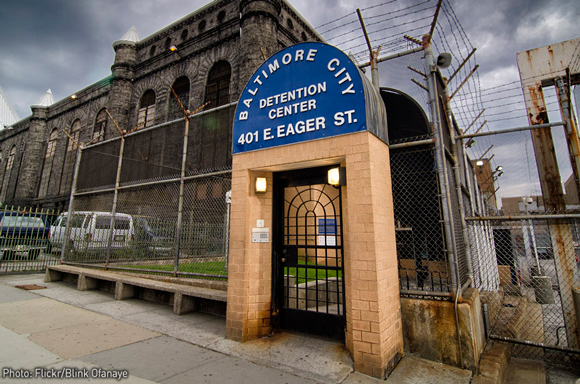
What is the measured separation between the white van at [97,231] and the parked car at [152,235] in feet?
1.16

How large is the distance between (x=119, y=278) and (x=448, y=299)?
6757 mm

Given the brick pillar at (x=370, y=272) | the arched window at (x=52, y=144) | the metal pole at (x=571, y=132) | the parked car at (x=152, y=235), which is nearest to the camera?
the brick pillar at (x=370, y=272)

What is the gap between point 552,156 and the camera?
14.6 feet

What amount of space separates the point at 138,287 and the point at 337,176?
5.82m

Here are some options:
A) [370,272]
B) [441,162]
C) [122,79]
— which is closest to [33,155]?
[122,79]

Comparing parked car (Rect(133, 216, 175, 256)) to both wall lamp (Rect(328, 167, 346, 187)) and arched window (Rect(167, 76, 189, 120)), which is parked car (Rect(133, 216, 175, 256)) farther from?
arched window (Rect(167, 76, 189, 120))

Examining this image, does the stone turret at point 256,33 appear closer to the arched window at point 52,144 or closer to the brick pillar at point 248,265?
the brick pillar at point 248,265

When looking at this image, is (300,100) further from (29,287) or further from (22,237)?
(22,237)

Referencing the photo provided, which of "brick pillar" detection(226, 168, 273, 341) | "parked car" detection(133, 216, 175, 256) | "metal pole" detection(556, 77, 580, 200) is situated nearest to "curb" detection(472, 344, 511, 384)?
"metal pole" detection(556, 77, 580, 200)

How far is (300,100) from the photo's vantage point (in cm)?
422

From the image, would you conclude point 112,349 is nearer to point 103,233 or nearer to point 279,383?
point 279,383

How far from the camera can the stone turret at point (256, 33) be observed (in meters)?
14.0

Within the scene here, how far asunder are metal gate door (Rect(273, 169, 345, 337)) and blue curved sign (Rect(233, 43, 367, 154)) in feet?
2.42

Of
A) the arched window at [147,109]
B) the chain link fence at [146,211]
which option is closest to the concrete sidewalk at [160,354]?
the chain link fence at [146,211]
